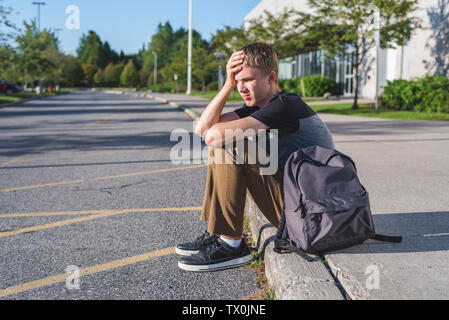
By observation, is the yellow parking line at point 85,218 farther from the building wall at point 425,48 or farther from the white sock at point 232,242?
the building wall at point 425,48

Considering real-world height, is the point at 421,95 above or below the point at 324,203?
above

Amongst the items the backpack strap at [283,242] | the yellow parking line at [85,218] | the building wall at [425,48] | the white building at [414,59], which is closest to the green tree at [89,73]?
the white building at [414,59]

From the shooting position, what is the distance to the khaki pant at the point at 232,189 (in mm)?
3062

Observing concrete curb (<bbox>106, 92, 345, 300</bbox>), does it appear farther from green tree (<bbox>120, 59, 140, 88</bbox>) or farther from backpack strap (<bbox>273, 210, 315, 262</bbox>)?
green tree (<bbox>120, 59, 140, 88</bbox>)

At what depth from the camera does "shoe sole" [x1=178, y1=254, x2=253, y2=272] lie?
9.98ft

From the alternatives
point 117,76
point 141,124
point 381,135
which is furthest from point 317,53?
point 117,76

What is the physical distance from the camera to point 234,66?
3176mm

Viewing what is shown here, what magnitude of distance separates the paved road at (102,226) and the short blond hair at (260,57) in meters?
1.35

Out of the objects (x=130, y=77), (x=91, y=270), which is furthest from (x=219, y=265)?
(x=130, y=77)

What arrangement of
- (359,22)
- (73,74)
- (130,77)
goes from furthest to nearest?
(73,74) → (130,77) → (359,22)

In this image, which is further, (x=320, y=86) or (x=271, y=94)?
(x=320, y=86)

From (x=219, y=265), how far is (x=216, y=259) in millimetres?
44

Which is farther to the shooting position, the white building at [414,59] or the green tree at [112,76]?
the green tree at [112,76]

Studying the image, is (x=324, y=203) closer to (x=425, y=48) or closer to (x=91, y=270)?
(x=91, y=270)
